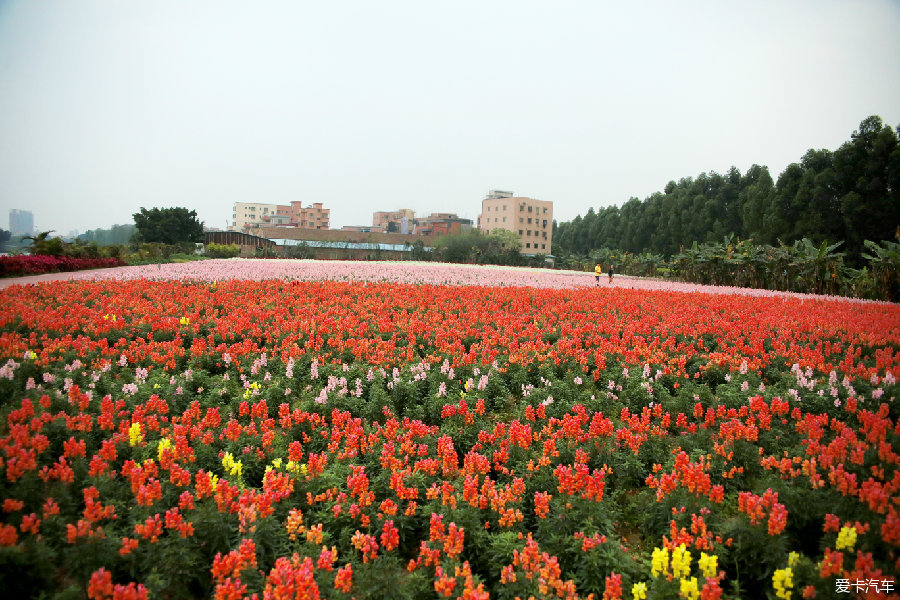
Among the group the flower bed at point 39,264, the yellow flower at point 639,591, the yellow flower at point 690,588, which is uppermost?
the flower bed at point 39,264

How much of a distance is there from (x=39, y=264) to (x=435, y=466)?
71.7ft

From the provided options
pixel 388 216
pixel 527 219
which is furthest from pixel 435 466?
pixel 388 216

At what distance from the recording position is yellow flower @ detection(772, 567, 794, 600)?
3061 mm

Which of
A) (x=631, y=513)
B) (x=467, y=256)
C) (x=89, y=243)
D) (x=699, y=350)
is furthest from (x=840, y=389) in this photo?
(x=467, y=256)

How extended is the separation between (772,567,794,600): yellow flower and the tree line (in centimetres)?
2278

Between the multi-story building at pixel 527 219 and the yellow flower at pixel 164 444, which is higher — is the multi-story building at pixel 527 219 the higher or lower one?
the higher one

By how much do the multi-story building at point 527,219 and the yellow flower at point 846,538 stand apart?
108 metres

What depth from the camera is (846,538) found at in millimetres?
3240

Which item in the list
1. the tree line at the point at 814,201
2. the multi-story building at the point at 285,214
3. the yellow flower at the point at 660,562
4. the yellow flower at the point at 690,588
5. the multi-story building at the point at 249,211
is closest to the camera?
the yellow flower at the point at 690,588

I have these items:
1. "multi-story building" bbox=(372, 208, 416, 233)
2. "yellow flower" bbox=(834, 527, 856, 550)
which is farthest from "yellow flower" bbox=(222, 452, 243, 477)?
"multi-story building" bbox=(372, 208, 416, 233)

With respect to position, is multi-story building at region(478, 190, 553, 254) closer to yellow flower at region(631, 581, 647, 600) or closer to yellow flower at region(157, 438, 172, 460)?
yellow flower at region(157, 438, 172, 460)

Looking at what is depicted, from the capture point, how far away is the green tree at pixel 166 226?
60.1 meters

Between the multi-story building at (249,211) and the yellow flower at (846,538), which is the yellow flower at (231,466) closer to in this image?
the yellow flower at (846,538)

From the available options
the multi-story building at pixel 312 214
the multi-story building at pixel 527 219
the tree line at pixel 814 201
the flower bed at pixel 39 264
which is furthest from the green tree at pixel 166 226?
the multi-story building at pixel 312 214
